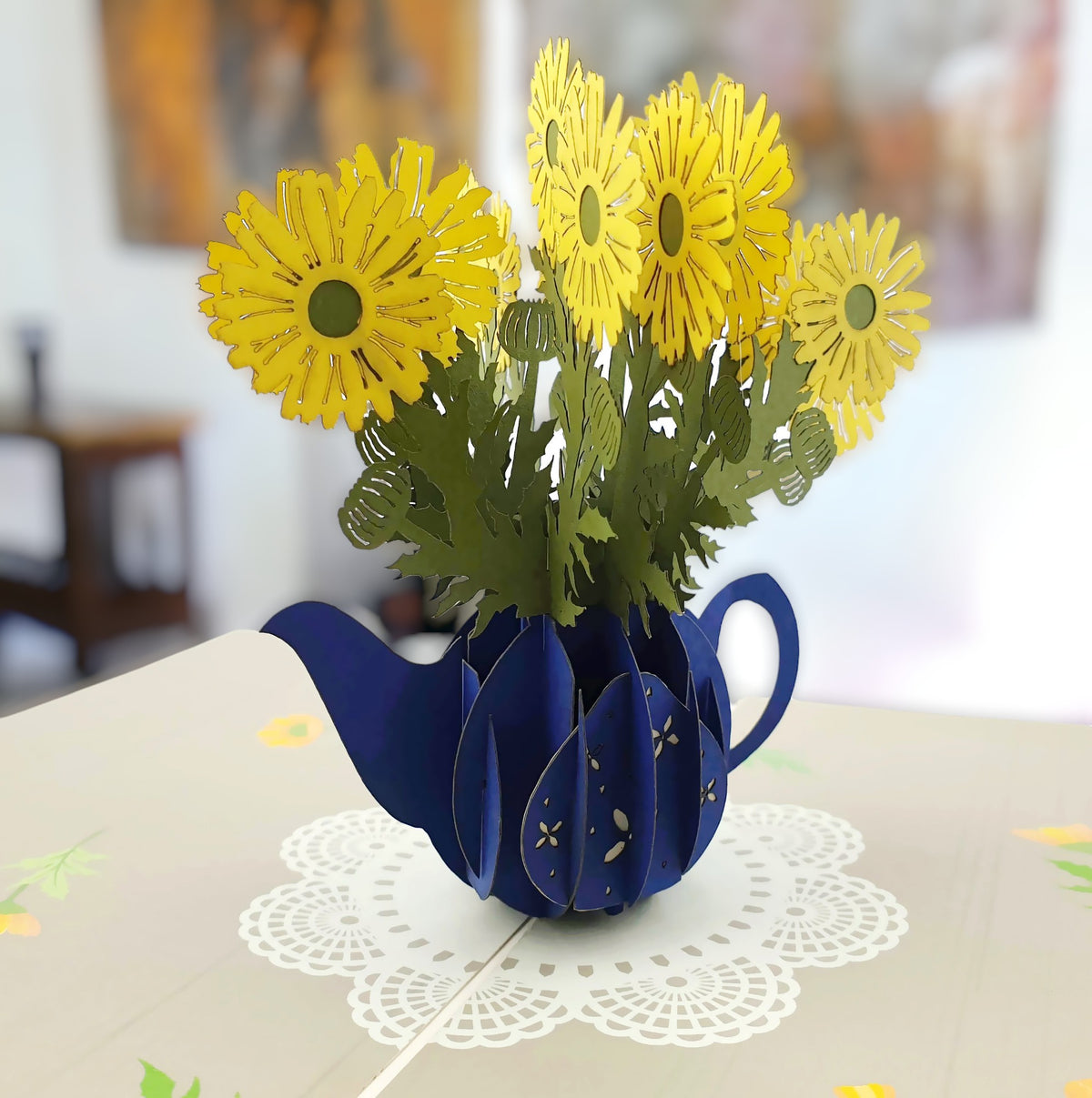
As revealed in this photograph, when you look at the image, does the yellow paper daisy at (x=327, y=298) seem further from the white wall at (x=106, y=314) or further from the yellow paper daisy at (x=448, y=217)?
the white wall at (x=106, y=314)

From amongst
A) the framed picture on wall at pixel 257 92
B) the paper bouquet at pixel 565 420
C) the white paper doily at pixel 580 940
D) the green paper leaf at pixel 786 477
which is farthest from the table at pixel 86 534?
the green paper leaf at pixel 786 477

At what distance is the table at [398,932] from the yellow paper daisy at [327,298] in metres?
0.32

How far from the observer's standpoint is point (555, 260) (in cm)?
60

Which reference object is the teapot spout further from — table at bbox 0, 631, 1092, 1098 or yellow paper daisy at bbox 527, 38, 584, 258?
yellow paper daisy at bbox 527, 38, 584, 258

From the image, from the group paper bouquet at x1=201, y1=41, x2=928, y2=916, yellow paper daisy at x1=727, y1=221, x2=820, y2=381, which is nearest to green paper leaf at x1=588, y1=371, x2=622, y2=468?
paper bouquet at x1=201, y1=41, x2=928, y2=916

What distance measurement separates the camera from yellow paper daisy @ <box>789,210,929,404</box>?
670mm

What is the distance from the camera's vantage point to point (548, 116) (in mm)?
596

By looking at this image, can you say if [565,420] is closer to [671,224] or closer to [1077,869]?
[671,224]

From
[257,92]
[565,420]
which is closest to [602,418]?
[565,420]

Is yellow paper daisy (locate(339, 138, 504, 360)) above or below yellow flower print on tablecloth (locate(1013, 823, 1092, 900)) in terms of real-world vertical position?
above

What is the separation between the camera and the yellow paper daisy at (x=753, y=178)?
624 mm

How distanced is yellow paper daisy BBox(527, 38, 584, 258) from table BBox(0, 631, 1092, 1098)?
0.41 m

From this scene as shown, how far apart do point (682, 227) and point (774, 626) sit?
0.95ft

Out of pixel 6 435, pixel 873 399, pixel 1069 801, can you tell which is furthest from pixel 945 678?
pixel 6 435
